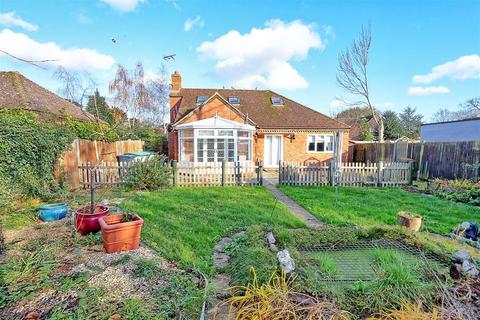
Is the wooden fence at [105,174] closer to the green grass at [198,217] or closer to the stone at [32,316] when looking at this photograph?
the green grass at [198,217]

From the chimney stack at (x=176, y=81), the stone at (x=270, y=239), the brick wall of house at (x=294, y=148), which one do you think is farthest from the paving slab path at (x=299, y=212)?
the chimney stack at (x=176, y=81)

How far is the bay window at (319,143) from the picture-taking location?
17344 millimetres

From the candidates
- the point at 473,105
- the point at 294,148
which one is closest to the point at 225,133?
the point at 294,148

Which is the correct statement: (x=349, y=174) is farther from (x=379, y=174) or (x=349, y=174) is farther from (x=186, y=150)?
(x=186, y=150)

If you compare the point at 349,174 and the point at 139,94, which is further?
the point at 139,94

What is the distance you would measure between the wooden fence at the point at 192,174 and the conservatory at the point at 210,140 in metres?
3.27

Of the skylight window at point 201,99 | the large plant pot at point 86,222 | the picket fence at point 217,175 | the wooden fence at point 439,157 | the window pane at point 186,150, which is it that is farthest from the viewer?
the skylight window at point 201,99

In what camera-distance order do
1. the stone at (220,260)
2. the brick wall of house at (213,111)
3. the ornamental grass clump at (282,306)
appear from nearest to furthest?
the ornamental grass clump at (282,306), the stone at (220,260), the brick wall of house at (213,111)

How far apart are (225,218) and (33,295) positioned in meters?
3.79

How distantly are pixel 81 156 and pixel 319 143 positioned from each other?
14.6 meters

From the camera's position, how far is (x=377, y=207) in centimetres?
712

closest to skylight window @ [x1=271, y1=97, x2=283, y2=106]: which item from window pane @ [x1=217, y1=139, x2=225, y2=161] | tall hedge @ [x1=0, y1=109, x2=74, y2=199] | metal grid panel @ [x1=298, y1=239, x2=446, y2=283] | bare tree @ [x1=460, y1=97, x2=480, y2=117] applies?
window pane @ [x1=217, y1=139, x2=225, y2=161]

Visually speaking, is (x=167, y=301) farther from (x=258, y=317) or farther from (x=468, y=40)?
(x=468, y=40)

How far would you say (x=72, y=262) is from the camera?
11.2 feet
